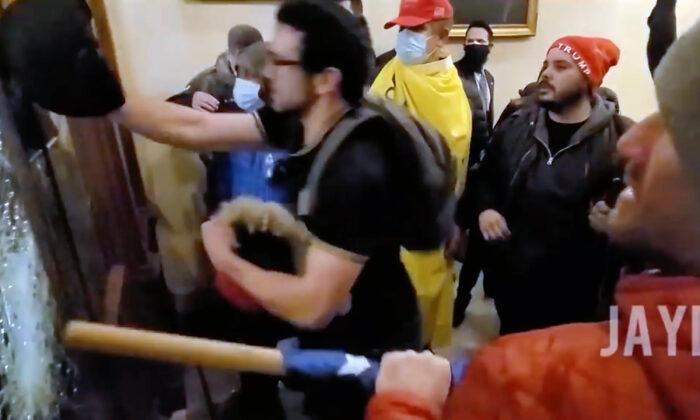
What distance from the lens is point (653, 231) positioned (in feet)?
1.34

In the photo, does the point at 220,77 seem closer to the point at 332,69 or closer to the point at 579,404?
the point at 332,69

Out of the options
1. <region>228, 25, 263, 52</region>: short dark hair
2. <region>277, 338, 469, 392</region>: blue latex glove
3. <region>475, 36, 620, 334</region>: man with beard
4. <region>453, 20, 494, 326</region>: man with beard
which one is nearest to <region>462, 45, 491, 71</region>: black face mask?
<region>453, 20, 494, 326</region>: man with beard

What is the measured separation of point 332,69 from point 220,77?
213 mm

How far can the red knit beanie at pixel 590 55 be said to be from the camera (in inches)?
42.3

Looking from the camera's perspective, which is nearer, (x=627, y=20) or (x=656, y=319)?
(x=656, y=319)

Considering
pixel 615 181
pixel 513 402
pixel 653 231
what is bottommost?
pixel 615 181

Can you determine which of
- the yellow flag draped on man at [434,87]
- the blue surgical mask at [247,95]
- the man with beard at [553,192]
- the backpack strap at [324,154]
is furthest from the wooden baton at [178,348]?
the man with beard at [553,192]

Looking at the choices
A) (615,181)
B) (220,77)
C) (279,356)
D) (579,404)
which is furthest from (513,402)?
(615,181)

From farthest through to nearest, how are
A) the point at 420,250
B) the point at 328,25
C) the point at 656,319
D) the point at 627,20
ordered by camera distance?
1. the point at 627,20
2. the point at 420,250
3. the point at 328,25
4. the point at 656,319

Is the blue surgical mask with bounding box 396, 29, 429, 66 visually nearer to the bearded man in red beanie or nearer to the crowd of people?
the crowd of people

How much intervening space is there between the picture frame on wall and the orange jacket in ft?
3.07

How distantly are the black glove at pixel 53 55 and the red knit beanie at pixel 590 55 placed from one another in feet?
2.40

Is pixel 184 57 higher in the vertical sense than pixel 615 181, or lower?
higher

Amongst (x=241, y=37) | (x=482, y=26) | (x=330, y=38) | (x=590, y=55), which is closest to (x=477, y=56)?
(x=482, y=26)
